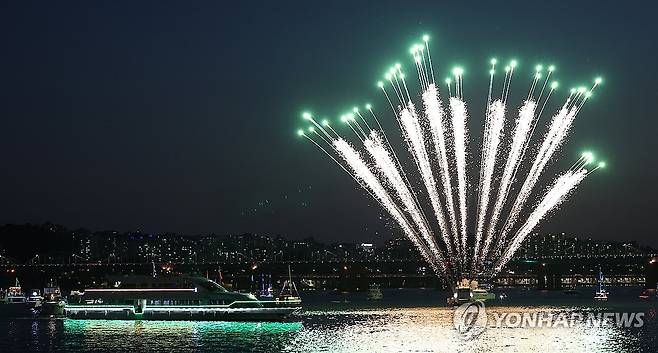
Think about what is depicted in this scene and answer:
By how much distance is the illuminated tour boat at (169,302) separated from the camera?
103 metres

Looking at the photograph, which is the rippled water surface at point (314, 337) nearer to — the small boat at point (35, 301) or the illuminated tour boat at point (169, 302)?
the illuminated tour boat at point (169, 302)

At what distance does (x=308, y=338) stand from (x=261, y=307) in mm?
15781

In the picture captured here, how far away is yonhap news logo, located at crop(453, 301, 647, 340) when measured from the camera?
97175 millimetres

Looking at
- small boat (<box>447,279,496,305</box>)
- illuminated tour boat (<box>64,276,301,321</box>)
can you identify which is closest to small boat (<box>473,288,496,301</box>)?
small boat (<box>447,279,496,305</box>)

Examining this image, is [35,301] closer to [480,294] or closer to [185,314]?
[185,314]

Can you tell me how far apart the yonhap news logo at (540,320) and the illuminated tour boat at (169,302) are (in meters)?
19.4

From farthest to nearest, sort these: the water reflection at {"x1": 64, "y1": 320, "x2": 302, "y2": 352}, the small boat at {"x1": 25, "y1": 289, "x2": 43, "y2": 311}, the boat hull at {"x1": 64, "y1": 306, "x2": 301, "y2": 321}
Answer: the small boat at {"x1": 25, "y1": 289, "x2": 43, "y2": 311} → the boat hull at {"x1": 64, "y1": 306, "x2": 301, "y2": 321} → the water reflection at {"x1": 64, "y1": 320, "x2": 302, "y2": 352}

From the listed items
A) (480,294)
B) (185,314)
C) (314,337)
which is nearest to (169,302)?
(185,314)

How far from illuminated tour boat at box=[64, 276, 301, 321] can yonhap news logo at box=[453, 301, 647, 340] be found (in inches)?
765

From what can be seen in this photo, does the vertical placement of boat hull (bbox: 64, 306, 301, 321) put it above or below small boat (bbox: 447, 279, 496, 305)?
below

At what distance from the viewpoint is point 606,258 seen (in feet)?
644

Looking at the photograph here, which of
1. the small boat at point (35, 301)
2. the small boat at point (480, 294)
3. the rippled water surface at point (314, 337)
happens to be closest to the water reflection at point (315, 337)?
the rippled water surface at point (314, 337)

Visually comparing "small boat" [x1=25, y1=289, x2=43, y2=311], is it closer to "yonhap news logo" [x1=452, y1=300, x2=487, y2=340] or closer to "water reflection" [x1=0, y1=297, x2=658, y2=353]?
"water reflection" [x1=0, y1=297, x2=658, y2=353]

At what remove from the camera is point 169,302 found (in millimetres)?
107375
